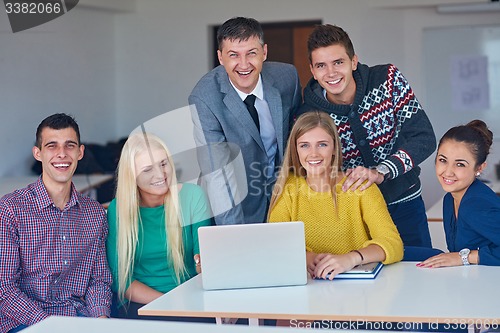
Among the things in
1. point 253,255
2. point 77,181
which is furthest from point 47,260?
point 77,181

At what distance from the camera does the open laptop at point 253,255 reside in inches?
94.0

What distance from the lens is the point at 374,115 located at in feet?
10.0

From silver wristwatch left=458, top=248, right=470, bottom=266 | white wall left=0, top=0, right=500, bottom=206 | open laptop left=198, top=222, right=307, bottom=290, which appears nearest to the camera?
open laptop left=198, top=222, right=307, bottom=290

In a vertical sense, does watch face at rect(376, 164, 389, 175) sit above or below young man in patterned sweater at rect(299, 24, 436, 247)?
below

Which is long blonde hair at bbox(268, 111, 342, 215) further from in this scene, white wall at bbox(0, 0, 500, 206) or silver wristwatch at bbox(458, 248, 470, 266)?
white wall at bbox(0, 0, 500, 206)

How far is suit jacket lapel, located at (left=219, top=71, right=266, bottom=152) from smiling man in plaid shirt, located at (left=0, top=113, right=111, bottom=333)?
2.13 ft

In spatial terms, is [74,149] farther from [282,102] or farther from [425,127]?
[425,127]

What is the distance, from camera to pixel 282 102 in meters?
3.21

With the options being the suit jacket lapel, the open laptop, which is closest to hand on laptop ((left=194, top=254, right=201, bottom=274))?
the open laptop

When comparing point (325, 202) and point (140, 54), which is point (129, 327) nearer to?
point (325, 202)

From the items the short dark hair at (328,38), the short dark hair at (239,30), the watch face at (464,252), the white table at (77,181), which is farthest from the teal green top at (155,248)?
the white table at (77,181)

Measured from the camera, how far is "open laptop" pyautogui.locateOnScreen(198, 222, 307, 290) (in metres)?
2.39

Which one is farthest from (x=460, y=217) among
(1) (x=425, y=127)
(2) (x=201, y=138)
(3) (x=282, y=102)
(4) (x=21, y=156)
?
(4) (x=21, y=156)

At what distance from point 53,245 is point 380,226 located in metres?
1.21
